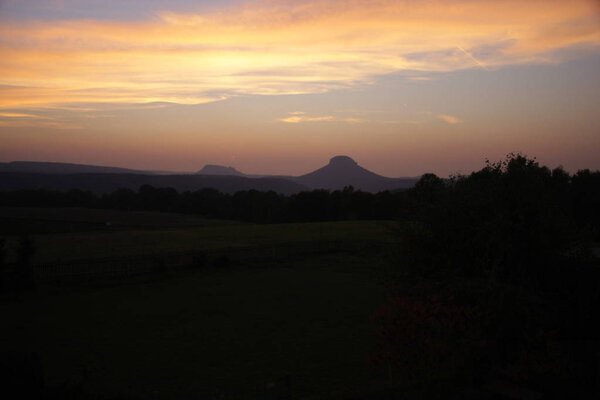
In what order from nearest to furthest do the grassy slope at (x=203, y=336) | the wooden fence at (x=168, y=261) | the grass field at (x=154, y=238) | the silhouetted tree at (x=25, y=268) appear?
the grassy slope at (x=203, y=336)
the silhouetted tree at (x=25, y=268)
the wooden fence at (x=168, y=261)
the grass field at (x=154, y=238)

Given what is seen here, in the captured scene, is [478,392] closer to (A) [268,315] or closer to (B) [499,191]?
(B) [499,191]

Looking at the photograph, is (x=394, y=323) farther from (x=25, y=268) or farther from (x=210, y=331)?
(x=25, y=268)

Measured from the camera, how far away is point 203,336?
15688 mm

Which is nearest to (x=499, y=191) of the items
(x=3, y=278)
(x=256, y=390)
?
(x=256, y=390)

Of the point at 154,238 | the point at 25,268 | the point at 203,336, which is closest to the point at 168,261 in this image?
the point at 25,268

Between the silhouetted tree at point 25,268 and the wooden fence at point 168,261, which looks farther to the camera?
the wooden fence at point 168,261

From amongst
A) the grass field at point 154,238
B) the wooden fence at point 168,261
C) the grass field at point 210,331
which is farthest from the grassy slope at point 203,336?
the grass field at point 154,238

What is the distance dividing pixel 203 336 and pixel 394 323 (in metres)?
9.04

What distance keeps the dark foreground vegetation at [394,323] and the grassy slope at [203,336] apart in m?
0.08

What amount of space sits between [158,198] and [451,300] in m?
96.9

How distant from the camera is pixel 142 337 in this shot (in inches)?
613

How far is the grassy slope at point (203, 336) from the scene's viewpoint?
36.9ft

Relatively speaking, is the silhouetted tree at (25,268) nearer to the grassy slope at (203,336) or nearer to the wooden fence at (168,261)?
the wooden fence at (168,261)

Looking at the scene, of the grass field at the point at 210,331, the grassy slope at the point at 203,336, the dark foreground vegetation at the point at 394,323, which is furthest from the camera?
the grassy slope at the point at 203,336
